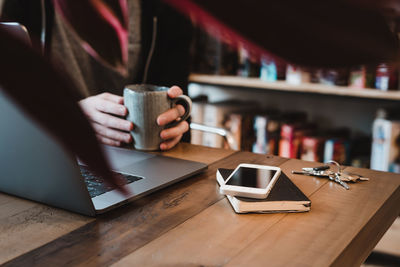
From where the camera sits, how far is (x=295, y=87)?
73.9 inches

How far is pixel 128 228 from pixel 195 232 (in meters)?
0.08

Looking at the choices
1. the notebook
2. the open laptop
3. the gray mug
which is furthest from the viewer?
the gray mug

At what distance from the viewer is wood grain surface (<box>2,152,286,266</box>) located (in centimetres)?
46

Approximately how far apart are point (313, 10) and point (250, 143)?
2.18 m

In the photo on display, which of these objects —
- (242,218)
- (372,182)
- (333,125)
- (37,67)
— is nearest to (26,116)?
(37,67)

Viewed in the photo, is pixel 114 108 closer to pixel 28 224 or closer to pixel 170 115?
pixel 170 115

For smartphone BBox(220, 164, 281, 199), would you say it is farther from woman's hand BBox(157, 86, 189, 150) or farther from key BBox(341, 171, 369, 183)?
woman's hand BBox(157, 86, 189, 150)

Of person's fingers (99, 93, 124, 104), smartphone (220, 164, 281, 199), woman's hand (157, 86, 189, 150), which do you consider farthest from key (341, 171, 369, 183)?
person's fingers (99, 93, 124, 104)

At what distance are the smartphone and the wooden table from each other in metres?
0.03

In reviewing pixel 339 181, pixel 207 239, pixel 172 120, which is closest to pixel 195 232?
pixel 207 239

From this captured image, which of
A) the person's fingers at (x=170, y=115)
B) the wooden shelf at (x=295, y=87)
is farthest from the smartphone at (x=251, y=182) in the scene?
the wooden shelf at (x=295, y=87)

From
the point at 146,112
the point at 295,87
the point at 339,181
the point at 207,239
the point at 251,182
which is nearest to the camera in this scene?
the point at 207,239

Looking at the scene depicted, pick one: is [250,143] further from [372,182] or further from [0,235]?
[0,235]

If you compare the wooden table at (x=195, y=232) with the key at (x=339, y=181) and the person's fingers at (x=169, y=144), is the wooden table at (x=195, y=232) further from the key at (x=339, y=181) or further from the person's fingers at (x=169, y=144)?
the person's fingers at (x=169, y=144)
